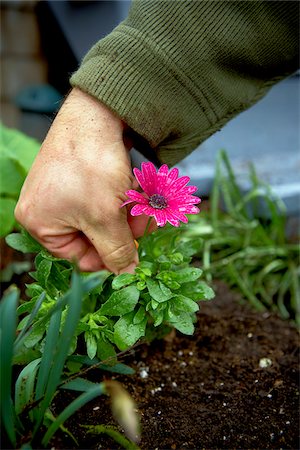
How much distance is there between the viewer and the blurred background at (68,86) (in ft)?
8.50

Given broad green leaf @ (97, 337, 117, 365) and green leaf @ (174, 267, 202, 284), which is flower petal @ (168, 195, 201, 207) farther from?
broad green leaf @ (97, 337, 117, 365)

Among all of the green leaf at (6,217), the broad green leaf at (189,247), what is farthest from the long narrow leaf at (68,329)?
the green leaf at (6,217)

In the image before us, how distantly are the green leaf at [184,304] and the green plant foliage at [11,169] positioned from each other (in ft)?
2.40

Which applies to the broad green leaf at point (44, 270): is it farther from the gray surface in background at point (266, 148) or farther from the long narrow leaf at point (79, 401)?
the gray surface in background at point (266, 148)

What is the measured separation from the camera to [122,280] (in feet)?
3.76

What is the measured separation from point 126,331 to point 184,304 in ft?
0.35

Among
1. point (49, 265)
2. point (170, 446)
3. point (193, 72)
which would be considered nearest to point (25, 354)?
point (49, 265)

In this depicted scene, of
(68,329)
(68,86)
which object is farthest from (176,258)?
(68,86)

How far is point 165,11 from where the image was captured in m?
1.21

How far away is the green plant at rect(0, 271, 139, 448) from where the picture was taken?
848mm

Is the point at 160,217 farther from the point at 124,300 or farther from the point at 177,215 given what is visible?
the point at 124,300

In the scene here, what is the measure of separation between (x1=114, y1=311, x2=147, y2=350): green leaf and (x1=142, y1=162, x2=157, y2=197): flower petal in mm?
217

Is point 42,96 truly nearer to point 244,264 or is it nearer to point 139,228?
point 244,264

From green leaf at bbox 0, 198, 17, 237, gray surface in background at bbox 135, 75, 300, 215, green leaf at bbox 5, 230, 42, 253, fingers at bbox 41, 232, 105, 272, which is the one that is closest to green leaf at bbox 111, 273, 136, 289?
fingers at bbox 41, 232, 105, 272
